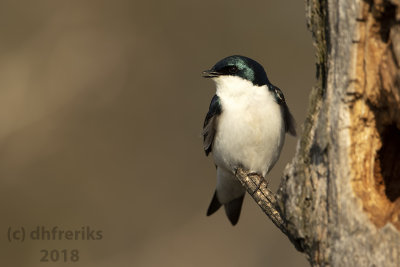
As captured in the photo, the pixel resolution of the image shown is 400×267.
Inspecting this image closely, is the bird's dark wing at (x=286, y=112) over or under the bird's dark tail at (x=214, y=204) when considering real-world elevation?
over

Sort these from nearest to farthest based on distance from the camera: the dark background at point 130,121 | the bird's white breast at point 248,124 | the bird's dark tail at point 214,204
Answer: the bird's white breast at point 248,124
the bird's dark tail at point 214,204
the dark background at point 130,121

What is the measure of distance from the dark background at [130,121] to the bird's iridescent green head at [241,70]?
4.88 ft

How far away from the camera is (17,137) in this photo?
4629mm

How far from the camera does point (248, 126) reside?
129 inches

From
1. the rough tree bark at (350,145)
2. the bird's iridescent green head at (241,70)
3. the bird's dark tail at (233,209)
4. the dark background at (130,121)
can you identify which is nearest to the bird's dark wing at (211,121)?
the bird's iridescent green head at (241,70)

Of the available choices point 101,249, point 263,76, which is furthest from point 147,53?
point 263,76

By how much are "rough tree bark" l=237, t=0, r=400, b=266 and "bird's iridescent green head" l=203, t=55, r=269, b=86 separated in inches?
53.5

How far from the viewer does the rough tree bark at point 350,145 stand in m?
1.77

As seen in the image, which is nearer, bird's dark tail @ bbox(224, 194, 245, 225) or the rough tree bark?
the rough tree bark

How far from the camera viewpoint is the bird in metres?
3.26

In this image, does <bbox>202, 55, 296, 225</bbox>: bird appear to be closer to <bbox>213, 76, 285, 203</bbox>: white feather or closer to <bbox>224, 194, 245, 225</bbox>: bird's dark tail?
<bbox>213, 76, 285, 203</bbox>: white feather

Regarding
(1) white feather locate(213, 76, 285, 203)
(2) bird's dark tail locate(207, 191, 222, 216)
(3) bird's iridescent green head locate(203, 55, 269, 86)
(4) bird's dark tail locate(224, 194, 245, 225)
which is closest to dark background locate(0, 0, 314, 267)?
(4) bird's dark tail locate(224, 194, 245, 225)

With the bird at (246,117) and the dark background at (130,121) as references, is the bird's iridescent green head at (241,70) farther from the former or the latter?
the dark background at (130,121)

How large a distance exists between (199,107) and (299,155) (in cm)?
309
